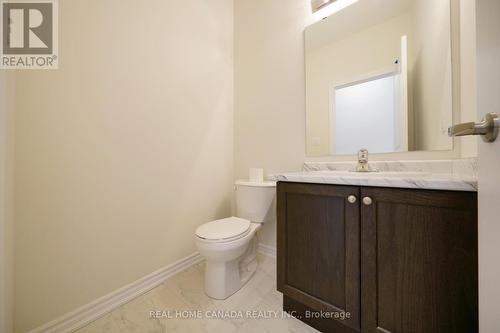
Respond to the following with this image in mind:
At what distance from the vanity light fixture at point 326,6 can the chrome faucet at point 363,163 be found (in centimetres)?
105

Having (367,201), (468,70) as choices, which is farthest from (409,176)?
(468,70)

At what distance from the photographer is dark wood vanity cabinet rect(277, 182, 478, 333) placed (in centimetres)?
63

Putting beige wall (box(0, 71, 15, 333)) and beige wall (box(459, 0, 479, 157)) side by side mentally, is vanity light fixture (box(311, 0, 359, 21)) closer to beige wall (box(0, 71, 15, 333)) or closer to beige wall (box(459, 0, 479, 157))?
beige wall (box(459, 0, 479, 157))

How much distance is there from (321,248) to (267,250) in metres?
0.98

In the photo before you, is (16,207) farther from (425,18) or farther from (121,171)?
(425,18)

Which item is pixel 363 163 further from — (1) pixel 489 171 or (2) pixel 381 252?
(1) pixel 489 171

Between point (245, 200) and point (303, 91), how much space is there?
3.26 ft

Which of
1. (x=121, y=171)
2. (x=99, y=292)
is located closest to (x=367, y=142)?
(x=121, y=171)

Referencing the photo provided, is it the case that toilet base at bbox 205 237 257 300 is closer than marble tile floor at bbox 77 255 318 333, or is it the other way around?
marble tile floor at bbox 77 255 318 333

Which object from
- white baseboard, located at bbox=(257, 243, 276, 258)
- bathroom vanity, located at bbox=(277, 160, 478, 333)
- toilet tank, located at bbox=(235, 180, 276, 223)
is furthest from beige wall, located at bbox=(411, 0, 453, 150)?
white baseboard, located at bbox=(257, 243, 276, 258)

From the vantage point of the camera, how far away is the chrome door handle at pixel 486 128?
1.19ft

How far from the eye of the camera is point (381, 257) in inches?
29.7

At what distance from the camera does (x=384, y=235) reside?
749mm

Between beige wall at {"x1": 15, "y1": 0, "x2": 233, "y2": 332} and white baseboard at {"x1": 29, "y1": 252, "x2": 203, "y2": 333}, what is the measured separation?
0.13 ft
